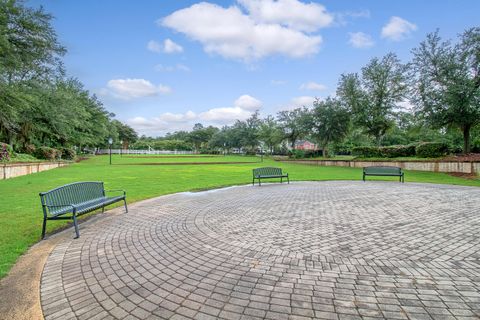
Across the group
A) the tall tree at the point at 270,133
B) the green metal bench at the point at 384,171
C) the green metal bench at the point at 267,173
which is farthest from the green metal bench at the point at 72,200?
the tall tree at the point at 270,133

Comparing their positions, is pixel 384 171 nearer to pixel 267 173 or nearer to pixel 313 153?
pixel 267 173

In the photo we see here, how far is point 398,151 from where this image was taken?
24.8m

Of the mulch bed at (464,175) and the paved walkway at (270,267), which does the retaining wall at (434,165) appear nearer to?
the mulch bed at (464,175)

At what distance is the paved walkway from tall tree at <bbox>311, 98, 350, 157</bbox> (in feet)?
90.9

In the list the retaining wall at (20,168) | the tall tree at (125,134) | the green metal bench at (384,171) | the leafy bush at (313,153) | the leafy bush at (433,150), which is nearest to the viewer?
the green metal bench at (384,171)

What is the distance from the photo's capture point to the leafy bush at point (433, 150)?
20.9 metres

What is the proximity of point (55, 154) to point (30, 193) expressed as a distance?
72.0 feet

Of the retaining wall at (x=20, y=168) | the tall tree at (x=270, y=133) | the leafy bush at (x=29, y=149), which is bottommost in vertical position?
the retaining wall at (x=20, y=168)

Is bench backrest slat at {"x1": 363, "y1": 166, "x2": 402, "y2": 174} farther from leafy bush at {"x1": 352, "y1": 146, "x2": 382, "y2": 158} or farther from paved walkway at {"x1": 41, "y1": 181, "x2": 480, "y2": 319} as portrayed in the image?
leafy bush at {"x1": 352, "y1": 146, "x2": 382, "y2": 158}

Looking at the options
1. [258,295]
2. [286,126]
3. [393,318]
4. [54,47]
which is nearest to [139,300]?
[258,295]

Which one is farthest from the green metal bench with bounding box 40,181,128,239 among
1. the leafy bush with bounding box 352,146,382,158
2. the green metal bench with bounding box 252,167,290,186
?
the leafy bush with bounding box 352,146,382,158

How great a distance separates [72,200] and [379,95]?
33.0m

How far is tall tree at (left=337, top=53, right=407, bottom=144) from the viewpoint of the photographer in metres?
29.7

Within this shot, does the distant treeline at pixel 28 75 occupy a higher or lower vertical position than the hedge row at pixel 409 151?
higher
